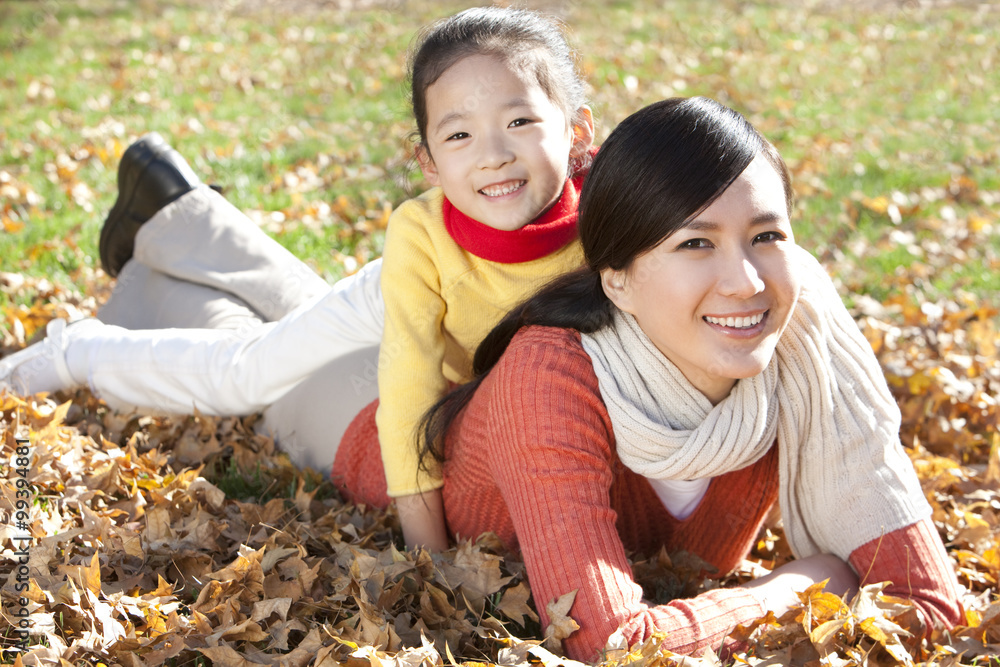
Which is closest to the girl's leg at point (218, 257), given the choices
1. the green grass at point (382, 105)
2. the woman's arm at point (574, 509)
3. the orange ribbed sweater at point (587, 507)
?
the green grass at point (382, 105)

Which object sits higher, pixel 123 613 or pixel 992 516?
pixel 123 613

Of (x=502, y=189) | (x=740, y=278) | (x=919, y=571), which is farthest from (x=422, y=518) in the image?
(x=919, y=571)

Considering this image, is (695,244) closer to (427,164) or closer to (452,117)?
(452,117)

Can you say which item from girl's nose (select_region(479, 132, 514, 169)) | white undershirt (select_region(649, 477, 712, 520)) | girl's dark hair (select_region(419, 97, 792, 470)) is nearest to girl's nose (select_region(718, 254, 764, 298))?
girl's dark hair (select_region(419, 97, 792, 470))

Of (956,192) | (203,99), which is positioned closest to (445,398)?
(956,192)

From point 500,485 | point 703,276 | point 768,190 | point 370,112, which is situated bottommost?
point 500,485

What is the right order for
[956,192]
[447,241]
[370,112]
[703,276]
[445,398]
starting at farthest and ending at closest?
[370,112], [956,192], [447,241], [445,398], [703,276]

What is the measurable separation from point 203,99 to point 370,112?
1480mm

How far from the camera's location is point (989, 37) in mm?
12156

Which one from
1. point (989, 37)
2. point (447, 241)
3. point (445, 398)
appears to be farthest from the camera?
point (989, 37)

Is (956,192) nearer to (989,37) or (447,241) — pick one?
(447,241)

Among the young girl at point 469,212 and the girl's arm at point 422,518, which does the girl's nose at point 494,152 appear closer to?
the young girl at point 469,212

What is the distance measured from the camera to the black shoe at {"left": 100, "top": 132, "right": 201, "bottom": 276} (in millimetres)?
3977

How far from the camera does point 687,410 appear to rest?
2.24m
